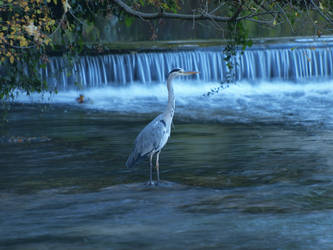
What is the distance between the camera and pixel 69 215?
9.00 metres

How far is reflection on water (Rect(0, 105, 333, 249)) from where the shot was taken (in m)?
8.09

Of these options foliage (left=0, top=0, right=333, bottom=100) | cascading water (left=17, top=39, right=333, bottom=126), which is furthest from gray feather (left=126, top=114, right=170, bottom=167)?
cascading water (left=17, top=39, right=333, bottom=126)

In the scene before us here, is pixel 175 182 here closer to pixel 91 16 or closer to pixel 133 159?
pixel 133 159

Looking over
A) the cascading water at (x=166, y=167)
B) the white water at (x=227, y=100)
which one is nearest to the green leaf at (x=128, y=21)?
the cascading water at (x=166, y=167)

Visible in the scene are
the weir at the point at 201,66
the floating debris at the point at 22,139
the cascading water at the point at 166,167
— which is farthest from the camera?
the weir at the point at 201,66

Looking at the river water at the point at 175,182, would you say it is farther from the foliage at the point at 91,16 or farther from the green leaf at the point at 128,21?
the green leaf at the point at 128,21

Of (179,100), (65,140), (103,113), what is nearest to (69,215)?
(65,140)

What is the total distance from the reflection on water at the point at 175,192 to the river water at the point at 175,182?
0.02 meters

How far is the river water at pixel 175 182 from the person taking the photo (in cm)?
816

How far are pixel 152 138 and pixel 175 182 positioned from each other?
2.92 ft

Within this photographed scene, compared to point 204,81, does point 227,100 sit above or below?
below

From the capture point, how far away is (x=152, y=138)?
401 inches

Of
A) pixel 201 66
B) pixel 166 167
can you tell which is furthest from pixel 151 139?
pixel 201 66

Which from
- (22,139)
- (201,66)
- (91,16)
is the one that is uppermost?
(91,16)
